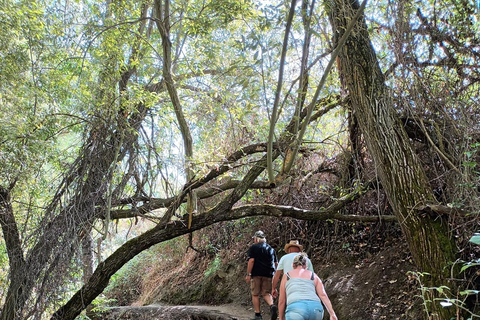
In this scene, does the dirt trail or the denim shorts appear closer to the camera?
the denim shorts

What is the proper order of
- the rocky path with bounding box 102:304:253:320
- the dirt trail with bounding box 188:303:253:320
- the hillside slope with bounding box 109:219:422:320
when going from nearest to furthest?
1. the hillside slope with bounding box 109:219:422:320
2. the dirt trail with bounding box 188:303:253:320
3. the rocky path with bounding box 102:304:253:320

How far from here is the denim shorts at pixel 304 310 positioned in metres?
3.69

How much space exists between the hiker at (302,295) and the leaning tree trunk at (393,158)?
1084mm

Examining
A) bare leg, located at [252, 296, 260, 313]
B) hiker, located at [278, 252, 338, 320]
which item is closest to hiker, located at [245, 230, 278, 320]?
bare leg, located at [252, 296, 260, 313]

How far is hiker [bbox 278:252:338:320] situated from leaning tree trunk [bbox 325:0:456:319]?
42.7 inches

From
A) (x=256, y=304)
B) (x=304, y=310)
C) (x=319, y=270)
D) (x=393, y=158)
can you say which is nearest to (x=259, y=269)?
(x=256, y=304)

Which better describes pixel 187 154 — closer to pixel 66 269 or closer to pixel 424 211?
pixel 66 269

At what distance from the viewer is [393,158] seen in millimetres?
4238

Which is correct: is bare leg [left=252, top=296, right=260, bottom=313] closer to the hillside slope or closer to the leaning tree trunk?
the hillside slope

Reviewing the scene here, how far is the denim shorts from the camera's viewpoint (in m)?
3.69

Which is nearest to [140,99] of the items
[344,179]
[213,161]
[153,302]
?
[213,161]

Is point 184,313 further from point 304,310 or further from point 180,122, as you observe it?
point 304,310

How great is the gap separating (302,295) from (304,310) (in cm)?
18

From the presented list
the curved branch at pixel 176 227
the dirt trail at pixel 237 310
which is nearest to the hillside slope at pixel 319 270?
the dirt trail at pixel 237 310
